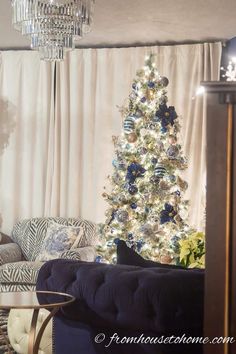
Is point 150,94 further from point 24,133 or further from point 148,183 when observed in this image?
point 24,133

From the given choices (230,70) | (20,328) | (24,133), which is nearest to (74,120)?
(24,133)

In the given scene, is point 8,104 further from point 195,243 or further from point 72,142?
point 195,243

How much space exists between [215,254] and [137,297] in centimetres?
63

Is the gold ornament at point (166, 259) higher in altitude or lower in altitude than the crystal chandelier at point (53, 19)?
lower

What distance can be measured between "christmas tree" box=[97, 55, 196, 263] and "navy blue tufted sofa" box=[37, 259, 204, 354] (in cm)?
281

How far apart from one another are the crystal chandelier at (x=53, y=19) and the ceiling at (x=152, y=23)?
0.99 m

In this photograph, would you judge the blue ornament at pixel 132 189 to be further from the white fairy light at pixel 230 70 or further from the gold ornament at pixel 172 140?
the white fairy light at pixel 230 70

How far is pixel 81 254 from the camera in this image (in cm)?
588

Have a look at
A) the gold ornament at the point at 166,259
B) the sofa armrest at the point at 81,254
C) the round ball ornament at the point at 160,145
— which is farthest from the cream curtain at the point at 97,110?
the gold ornament at the point at 166,259

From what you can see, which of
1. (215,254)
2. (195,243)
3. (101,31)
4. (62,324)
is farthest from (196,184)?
(215,254)

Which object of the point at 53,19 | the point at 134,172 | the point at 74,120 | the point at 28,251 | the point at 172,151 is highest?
the point at 53,19

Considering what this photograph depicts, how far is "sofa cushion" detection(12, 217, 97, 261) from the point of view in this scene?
6.45 metres

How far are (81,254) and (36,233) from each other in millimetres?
837

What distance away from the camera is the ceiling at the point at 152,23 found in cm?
519
